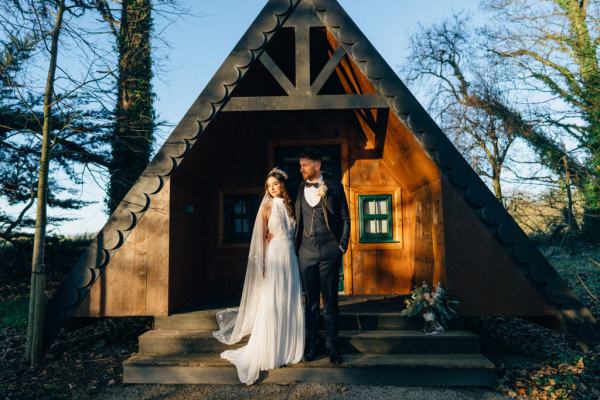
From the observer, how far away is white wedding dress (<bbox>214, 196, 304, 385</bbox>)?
389cm

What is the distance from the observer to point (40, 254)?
4.50 metres

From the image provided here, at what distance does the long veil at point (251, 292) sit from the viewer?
4.24 m

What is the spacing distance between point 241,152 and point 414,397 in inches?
174

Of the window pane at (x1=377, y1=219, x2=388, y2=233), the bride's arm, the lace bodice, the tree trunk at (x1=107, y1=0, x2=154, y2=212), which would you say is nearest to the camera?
the lace bodice

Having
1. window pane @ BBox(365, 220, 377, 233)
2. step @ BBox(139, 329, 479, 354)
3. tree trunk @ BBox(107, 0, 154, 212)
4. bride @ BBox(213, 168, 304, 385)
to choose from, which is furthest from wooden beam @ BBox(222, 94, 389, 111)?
tree trunk @ BBox(107, 0, 154, 212)

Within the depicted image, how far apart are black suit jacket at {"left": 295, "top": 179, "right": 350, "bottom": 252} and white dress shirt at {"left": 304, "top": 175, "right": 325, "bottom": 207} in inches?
1.8

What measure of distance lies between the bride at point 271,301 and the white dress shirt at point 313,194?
0.27 meters

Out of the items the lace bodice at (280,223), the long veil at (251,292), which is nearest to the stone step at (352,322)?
the long veil at (251,292)

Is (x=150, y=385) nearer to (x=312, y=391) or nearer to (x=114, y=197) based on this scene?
(x=312, y=391)

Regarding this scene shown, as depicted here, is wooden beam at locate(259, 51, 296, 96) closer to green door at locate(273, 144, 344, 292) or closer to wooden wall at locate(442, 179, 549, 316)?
green door at locate(273, 144, 344, 292)

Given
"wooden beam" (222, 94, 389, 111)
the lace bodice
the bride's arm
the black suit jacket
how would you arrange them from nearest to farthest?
1. the black suit jacket
2. the lace bodice
3. the bride's arm
4. "wooden beam" (222, 94, 389, 111)

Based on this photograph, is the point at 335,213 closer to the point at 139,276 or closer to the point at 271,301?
the point at 271,301

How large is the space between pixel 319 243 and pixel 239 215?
→ 2.80 meters

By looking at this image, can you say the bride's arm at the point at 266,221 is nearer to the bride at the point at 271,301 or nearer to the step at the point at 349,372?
the bride at the point at 271,301
